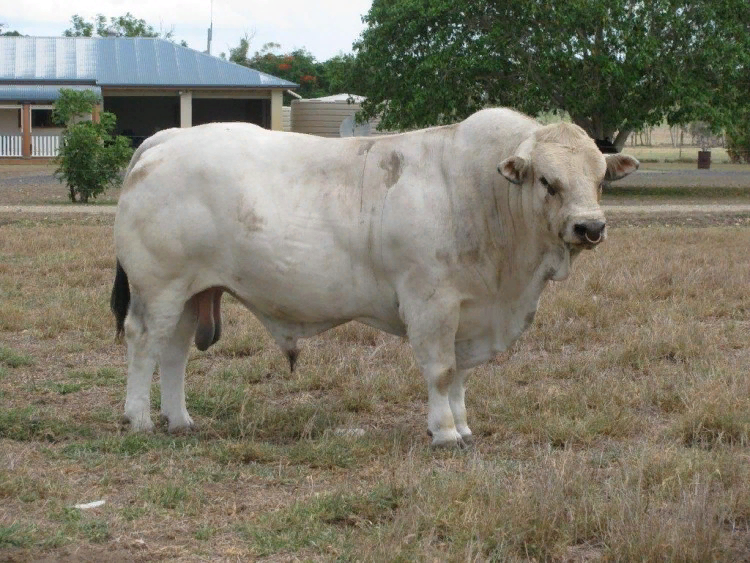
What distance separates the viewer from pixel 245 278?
22.3 ft

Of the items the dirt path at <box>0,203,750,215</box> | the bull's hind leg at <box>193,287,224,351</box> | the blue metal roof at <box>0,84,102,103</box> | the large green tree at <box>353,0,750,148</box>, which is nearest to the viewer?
the bull's hind leg at <box>193,287,224,351</box>

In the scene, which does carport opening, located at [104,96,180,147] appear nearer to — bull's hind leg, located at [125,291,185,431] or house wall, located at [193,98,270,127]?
house wall, located at [193,98,270,127]

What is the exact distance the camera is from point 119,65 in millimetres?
45688

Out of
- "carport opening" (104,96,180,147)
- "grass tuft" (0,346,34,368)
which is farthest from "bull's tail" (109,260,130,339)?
"carport opening" (104,96,180,147)

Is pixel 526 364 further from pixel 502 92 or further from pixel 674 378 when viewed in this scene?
pixel 502 92

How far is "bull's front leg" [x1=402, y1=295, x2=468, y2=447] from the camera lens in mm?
6414

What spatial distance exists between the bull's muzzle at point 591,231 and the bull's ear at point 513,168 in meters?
0.42

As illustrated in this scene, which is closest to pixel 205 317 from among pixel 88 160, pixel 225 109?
pixel 88 160

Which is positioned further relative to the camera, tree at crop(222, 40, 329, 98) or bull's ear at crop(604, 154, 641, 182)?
tree at crop(222, 40, 329, 98)

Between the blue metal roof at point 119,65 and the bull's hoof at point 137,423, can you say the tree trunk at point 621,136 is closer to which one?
the blue metal roof at point 119,65

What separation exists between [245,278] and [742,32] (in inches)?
926

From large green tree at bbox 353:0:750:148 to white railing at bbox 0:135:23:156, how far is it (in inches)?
796

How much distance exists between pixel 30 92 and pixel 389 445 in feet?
131

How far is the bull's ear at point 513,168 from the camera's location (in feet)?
19.8
